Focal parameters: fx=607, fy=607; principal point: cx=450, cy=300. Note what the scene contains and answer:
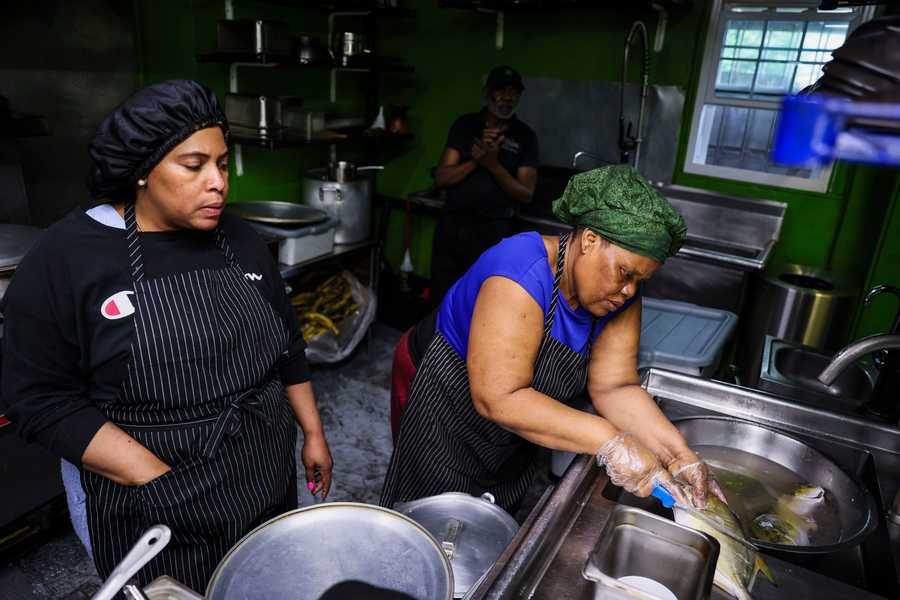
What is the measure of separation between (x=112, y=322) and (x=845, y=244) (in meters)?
4.25

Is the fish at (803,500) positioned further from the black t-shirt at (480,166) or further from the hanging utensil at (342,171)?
the hanging utensil at (342,171)

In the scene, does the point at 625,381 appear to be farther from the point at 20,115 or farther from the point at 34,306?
the point at 20,115

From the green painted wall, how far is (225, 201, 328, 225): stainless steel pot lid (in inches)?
21.0

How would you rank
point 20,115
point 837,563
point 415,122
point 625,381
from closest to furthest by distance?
point 837,563 < point 625,381 < point 20,115 < point 415,122

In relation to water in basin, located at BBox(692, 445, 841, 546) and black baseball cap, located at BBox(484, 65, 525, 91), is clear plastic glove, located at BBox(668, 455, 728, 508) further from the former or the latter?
black baseball cap, located at BBox(484, 65, 525, 91)

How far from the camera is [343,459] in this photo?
3.35 meters

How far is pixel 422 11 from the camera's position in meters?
5.20

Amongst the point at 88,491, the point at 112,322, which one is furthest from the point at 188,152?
the point at 88,491

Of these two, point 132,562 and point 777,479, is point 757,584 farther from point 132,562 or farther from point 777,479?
point 132,562

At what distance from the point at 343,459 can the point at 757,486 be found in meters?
2.30

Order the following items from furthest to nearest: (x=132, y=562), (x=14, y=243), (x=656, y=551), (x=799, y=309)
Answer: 1. (x=799, y=309)
2. (x=14, y=243)
3. (x=656, y=551)
4. (x=132, y=562)

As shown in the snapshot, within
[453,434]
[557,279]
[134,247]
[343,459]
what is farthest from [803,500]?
[343,459]

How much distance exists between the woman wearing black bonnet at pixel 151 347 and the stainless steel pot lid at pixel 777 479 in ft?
3.91

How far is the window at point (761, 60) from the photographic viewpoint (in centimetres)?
391
